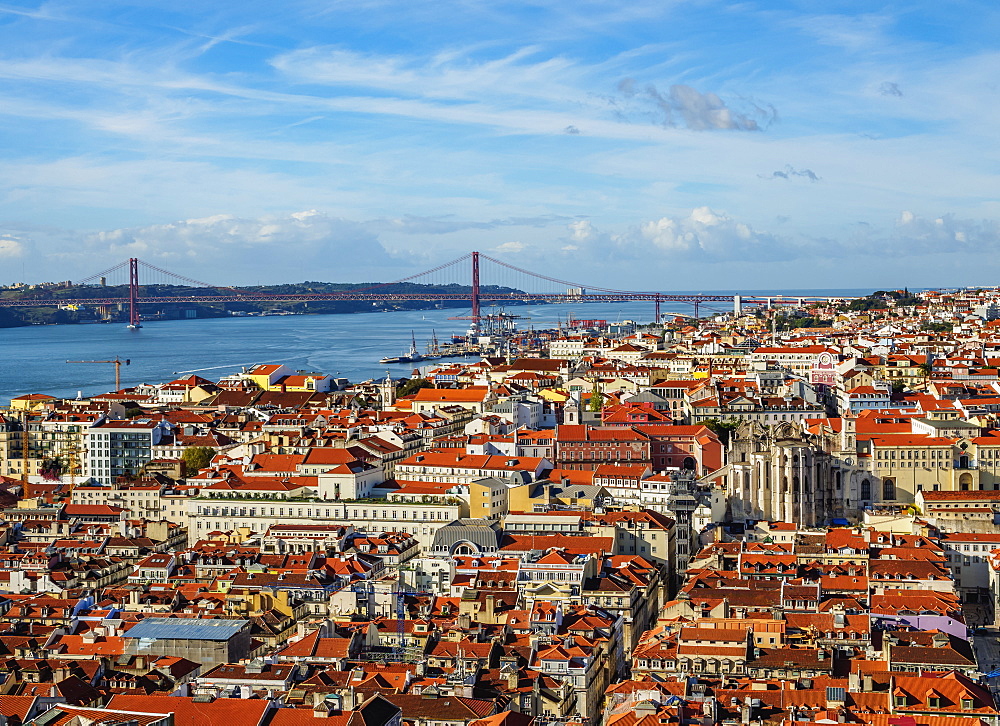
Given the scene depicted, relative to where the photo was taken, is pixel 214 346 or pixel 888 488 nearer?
pixel 888 488

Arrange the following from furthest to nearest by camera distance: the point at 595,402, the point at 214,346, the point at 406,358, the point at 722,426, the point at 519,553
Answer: the point at 214,346 < the point at 406,358 < the point at 595,402 < the point at 722,426 < the point at 519,553

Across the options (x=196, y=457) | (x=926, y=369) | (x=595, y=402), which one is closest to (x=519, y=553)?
(x=196, y=457)

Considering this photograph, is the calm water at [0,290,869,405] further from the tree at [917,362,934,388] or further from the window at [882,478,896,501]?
the window at [882,478,896,501]

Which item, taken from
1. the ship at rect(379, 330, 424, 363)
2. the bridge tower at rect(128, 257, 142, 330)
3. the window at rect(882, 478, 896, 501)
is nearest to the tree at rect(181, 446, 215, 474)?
the window at rect(882, 478, 896, 501)

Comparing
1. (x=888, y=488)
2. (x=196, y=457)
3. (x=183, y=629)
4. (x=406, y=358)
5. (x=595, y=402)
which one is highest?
(x=595, y=402)

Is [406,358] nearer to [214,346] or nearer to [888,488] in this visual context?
[214,346]

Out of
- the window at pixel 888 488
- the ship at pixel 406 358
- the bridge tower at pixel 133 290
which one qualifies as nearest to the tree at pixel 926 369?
the window at pixel 888 488

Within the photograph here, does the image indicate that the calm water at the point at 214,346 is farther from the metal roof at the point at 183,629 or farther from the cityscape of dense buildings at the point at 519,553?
the metal roof at the point at 183,629
